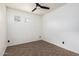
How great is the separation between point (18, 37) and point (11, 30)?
0.64 metres

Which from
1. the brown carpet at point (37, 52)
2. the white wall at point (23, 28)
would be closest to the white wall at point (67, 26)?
the brown carpet at point (37, 52)

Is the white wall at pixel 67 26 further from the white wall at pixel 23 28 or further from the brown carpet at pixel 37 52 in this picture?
the white wall at pixel 23 28

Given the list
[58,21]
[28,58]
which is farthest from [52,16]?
[28,58]

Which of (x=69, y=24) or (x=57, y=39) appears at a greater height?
(x=69, y=24)

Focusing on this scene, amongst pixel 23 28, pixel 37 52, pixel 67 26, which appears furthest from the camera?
pixel 23 28

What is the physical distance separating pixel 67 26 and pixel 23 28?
2890 millimetres

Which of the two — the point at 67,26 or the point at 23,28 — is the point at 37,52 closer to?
the point at 67,26

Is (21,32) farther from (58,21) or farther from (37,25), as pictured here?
(58,21)

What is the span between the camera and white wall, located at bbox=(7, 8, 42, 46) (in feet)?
14.5

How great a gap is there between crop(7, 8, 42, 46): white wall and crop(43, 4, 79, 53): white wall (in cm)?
173

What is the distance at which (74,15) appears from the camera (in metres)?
2.96

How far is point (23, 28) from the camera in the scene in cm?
497

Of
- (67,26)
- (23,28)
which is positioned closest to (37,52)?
(67,26)

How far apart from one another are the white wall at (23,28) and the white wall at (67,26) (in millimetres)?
1731
